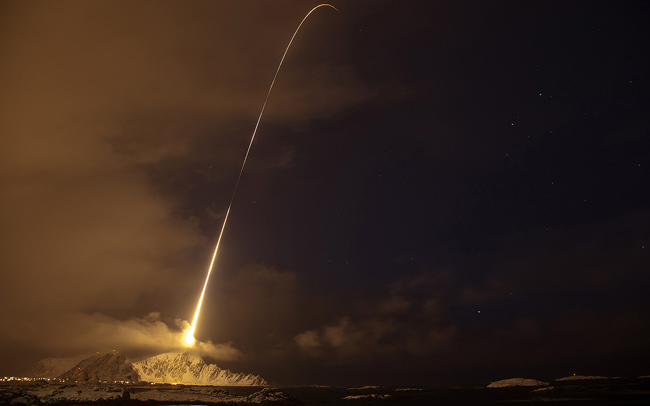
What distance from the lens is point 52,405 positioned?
87438 millimetres

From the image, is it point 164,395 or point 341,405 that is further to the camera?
point 164,395

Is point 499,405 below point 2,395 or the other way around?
below

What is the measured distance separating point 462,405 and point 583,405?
31555 mm

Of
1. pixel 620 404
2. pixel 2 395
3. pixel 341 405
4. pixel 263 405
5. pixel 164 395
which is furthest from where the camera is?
pixel 164 395

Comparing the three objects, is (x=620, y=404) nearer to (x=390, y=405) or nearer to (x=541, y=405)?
(x=541, y=405)

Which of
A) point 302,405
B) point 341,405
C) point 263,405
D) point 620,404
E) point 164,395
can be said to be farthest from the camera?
→ point 164,395

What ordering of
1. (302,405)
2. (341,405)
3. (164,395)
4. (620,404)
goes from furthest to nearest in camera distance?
(164,395) → (341,405) → (302,405) → (620,404)

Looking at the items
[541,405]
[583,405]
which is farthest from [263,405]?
[583,405]

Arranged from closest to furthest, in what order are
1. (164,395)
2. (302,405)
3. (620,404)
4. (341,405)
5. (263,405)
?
(620,404), (263,405), (302,405), (341,405), (164,395)

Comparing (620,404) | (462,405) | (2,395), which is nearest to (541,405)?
(620,404)

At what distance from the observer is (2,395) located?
277 ft

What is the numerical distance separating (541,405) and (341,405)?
50065mm

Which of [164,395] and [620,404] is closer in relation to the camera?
[620,404]

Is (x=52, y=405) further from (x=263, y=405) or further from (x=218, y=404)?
(x=263, y=405)
